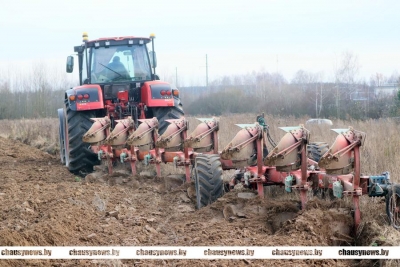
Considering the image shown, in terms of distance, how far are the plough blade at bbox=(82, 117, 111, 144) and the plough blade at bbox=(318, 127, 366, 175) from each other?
4834 millimetres

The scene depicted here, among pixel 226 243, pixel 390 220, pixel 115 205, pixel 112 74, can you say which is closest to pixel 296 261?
pixel 226 243

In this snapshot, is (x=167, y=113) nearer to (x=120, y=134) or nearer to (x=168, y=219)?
(x=120, y=134)

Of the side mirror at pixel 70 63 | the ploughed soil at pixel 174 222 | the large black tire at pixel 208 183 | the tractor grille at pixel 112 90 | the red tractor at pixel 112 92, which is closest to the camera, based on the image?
the ploughed soil at pixel 174 222

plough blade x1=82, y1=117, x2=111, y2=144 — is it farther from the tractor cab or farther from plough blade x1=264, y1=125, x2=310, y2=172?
plough blade x1=264, y1=125, x2=310, y2=172

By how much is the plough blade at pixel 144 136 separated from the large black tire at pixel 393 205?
4.38 meters

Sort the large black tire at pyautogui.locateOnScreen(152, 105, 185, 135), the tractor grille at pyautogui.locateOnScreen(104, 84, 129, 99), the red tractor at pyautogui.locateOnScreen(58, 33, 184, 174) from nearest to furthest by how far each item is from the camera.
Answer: the red tractor at pyautogui.locateOnScreen(58, 33, 184, 174) → the large black tire at pyautogui.locateOnScreen(152, 105, 185, 135) → the tractor grille at pyautogui.locateOnScreen(104, 84, 129, 99)

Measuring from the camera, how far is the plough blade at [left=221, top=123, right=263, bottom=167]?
21.2 feet

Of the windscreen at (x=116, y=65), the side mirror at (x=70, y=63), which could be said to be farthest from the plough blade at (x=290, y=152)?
the side mirror at (x=70, y=63)

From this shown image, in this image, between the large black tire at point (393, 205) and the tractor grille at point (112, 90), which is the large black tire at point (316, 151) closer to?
the large black tire at point (393, 205)

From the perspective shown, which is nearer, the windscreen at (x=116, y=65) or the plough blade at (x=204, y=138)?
the plough blade at (x=204, y=138)

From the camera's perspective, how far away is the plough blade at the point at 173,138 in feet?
26.6

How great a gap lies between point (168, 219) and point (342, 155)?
197 centimetres

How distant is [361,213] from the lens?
210 inches

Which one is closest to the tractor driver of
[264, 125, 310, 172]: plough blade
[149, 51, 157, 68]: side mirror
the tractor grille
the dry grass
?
the tractor grille
